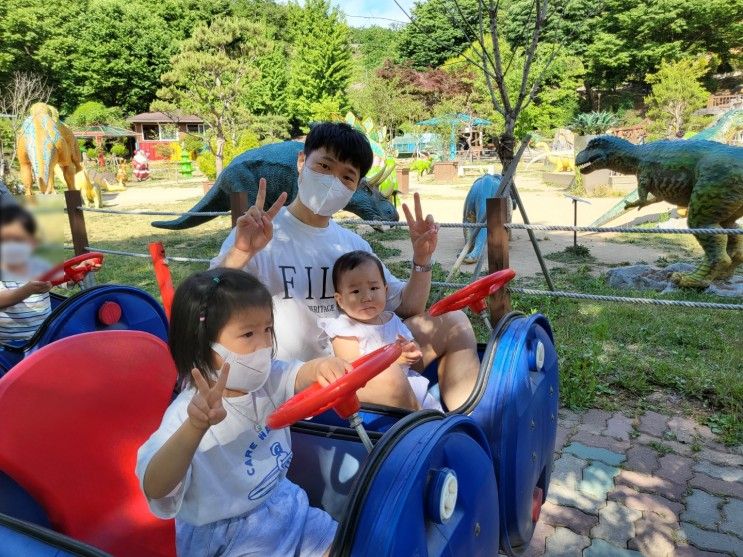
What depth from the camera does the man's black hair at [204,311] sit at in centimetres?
115

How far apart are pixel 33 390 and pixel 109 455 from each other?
0.80ft

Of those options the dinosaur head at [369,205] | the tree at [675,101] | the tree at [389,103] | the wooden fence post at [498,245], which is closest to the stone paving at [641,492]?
the wooden fence post at [498,245]

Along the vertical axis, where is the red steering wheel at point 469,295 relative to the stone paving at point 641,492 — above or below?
above

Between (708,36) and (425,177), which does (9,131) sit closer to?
(425,177)

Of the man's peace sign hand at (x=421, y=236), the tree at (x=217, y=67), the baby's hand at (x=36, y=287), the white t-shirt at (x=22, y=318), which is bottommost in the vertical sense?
the white t-shirt at (x=22, y=318)

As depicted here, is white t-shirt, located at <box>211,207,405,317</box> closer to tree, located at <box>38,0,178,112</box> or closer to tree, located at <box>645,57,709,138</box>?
tree, located at <box>645,57,709,138</box>

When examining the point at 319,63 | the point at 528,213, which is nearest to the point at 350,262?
the point at 528,213

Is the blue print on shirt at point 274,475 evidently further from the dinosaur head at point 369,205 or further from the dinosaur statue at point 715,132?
the dinosaur statue at point 715,132

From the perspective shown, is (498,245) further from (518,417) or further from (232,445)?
(232,445)

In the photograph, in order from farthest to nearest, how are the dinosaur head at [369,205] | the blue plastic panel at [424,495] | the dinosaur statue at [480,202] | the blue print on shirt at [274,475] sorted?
the dinosaur statue at [480,202] → the dinosaur head at [369,205] → the blue print on shirt at [274,475] → the blue plastic panel at [424,495]

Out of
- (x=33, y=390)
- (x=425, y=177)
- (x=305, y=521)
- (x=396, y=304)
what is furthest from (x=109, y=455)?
(x=425, y=177)

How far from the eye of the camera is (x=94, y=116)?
1303 inches

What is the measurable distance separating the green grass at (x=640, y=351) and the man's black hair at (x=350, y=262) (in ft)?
6.10

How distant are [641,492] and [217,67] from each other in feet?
66.9
